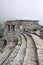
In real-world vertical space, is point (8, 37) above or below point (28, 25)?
below

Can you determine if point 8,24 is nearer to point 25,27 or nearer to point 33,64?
point 25,27

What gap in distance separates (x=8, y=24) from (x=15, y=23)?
4.78 feet

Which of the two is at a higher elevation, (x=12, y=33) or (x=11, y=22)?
(x=11, y=22)

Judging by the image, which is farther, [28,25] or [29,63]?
[28,25]

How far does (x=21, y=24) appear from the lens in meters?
24.0

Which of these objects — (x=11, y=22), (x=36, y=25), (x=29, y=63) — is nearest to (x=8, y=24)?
(x=11, y=22)

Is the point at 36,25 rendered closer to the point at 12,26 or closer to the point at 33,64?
the point at 12,26

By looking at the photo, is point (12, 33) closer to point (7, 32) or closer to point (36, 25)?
point (7, 32)

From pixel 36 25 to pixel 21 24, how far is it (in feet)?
9.56

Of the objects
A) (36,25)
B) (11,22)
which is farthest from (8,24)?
(36,25)

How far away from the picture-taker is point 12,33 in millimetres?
23969

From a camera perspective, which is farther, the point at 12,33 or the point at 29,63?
the point at 12,33

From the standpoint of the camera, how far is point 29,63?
170 inches

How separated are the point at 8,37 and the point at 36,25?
18.9 ft
